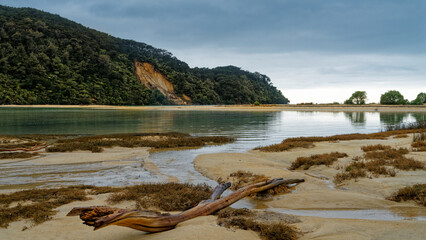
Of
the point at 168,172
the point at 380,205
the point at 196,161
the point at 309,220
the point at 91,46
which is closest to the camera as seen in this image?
the point at 309,220

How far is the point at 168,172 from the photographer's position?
1211cm

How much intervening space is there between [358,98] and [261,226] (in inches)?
5070

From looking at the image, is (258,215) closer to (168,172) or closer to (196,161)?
(168,172)

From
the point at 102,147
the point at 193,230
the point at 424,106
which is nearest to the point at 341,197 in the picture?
the point at 193,230

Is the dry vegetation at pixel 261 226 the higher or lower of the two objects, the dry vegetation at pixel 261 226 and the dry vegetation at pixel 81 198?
the higher

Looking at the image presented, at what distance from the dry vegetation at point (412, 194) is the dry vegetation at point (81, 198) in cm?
515

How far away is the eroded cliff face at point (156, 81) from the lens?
124875 mm

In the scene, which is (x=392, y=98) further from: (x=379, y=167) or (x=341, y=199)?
(x=341, y=199)

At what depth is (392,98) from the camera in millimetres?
114625

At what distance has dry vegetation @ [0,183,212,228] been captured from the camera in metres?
6.03

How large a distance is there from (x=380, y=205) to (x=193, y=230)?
515 cm

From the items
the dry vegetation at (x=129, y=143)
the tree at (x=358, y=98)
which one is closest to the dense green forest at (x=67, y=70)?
the tree at (x=358, y=98)

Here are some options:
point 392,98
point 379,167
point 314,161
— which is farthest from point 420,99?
point 379,167

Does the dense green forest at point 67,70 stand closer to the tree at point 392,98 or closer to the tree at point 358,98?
the tree at point 358,98
